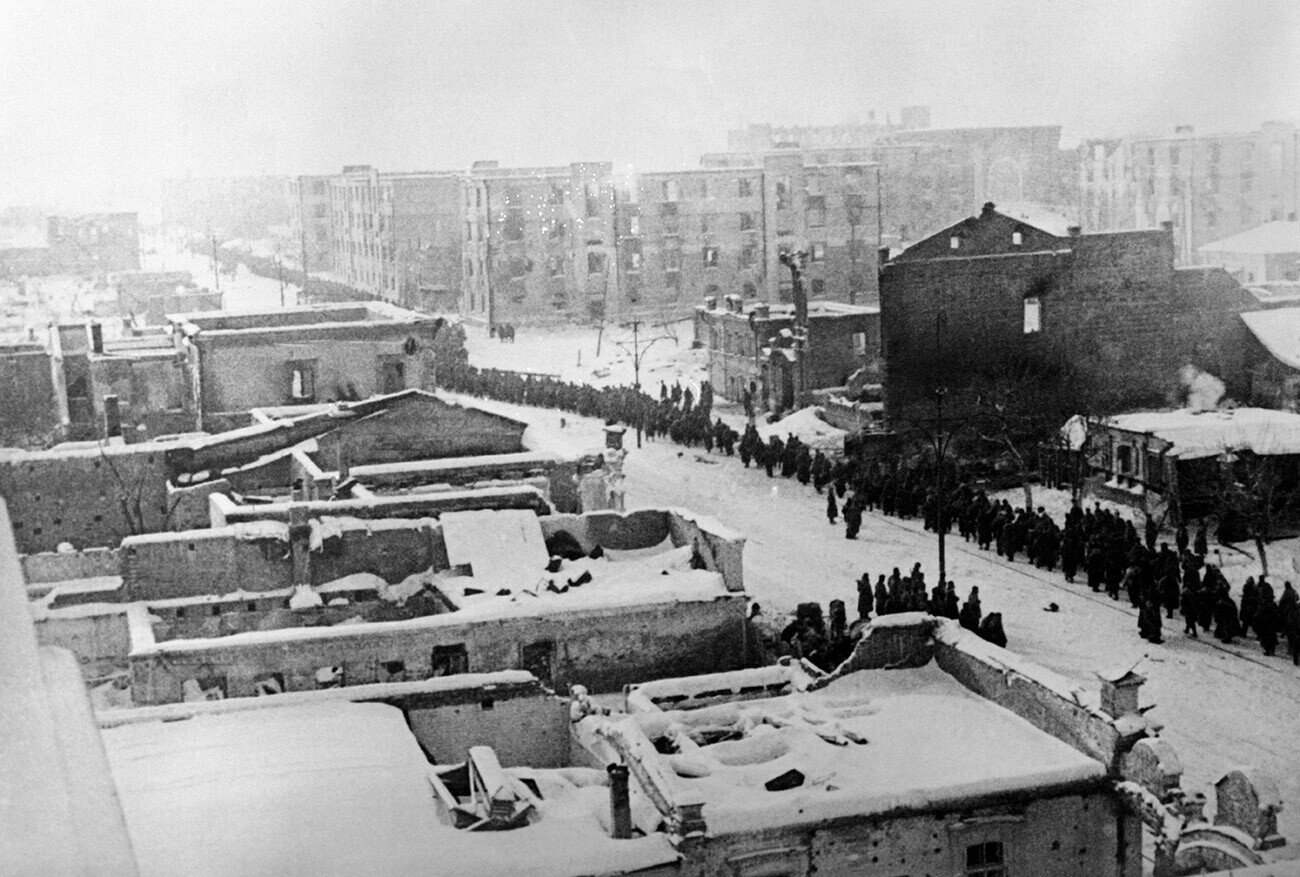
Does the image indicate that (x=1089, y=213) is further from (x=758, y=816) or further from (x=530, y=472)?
(x=758, y=816)

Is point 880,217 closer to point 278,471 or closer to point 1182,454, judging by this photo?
point 1182,454

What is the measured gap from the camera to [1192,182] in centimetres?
2191

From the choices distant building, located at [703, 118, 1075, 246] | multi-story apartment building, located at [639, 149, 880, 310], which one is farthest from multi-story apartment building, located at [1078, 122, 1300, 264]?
multi-story apartment building, located at [639, 149, 880, 310]

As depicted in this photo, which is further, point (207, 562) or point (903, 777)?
point (207, 562)

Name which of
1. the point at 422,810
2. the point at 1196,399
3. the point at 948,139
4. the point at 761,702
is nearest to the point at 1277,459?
the point at 1196,399

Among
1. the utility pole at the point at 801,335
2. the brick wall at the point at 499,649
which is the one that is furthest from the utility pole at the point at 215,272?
the brick wall at the point at 499,649

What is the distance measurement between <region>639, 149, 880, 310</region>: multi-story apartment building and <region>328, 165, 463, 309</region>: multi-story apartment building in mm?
4538

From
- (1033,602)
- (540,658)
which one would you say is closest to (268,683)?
(540,658)

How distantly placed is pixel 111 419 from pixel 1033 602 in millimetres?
13268

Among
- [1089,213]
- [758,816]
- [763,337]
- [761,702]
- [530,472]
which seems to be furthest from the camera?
[763,337]

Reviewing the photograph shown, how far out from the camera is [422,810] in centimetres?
919

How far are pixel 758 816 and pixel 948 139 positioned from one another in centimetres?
1699

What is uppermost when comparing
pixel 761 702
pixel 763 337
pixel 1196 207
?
pixel 1196 207

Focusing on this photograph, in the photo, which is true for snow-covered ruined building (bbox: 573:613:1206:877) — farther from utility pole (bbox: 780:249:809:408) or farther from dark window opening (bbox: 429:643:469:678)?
utility pole (bbox: 780:249:809:408)
